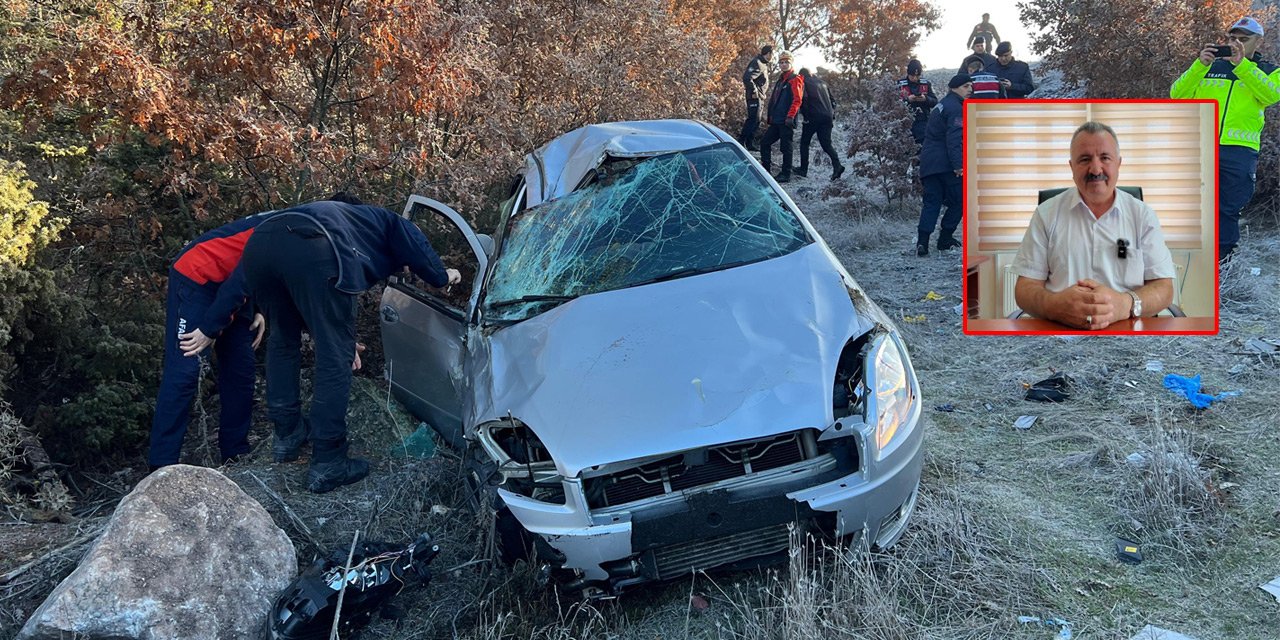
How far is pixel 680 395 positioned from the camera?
8.73 ft

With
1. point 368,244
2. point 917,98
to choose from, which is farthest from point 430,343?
point 917,98

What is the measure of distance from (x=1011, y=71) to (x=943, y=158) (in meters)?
1.38

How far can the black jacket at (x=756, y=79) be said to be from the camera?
12016 millimetres

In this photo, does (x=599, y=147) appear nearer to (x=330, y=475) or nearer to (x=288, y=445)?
(x=330, y=475)

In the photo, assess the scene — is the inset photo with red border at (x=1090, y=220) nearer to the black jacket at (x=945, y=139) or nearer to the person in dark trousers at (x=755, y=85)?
the black jacket at (x=945, y=139)

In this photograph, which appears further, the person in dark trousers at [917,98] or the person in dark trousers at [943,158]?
the person in dark trousers at [917,98]

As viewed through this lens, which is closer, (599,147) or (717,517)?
(717,517)

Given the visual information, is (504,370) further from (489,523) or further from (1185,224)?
(1185,224)

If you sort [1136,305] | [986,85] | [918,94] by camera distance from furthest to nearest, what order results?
[918,94]
[986,85]
[1136,305]

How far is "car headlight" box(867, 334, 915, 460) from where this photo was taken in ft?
8.71

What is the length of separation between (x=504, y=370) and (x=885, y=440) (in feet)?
4.58

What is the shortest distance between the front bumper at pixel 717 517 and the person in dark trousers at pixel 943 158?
5.44 meters

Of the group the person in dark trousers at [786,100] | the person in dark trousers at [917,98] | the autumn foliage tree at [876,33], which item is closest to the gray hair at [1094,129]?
the person in dark trousers at [917,98]

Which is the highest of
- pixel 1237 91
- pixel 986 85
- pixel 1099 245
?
pixel 986 85
